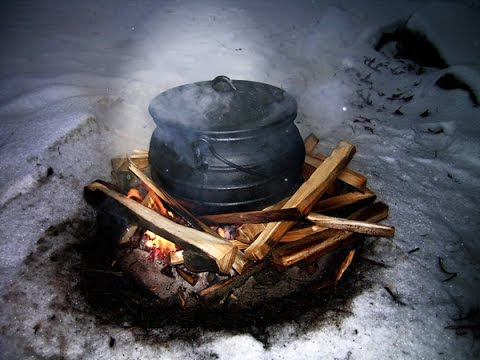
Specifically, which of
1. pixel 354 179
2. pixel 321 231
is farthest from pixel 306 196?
pixel 354 179

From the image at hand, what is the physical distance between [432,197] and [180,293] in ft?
9.57

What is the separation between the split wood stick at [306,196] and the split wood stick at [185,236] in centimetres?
24

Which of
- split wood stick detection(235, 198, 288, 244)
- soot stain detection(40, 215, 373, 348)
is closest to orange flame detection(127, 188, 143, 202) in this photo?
soot stain detection(40, 215, 373, 348)

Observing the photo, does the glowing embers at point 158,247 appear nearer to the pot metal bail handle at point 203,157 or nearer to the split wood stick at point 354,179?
the pot metal bail handle at point 203,157

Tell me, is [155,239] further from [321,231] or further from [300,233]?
[321,231]

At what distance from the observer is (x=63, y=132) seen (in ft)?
12.1

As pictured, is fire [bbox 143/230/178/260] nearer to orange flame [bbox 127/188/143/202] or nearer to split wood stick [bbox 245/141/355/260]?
orange flame [bbox 127/188/143/202]

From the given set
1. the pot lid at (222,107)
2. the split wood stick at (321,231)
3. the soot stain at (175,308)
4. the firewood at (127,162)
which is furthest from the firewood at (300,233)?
the firewood at (127,162)

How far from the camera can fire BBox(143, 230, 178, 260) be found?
3025 mm

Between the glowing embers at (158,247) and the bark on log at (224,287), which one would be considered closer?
the bark on log at (224,287)

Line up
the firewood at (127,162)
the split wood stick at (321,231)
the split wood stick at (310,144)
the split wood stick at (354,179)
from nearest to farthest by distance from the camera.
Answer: the split wood stick at (321,231)
the split wood stick at (354,179)
the firewood at (127,162)
the split wood stick at (310,144)

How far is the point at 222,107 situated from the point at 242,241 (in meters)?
1.22

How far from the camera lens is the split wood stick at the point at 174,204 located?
9.13ft

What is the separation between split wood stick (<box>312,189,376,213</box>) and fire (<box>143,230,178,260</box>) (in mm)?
1439
